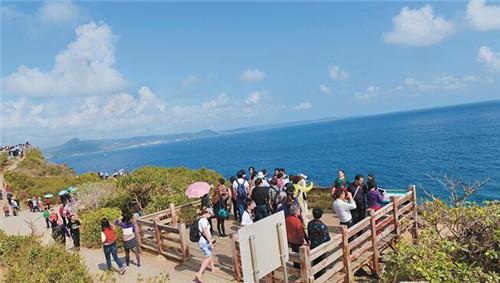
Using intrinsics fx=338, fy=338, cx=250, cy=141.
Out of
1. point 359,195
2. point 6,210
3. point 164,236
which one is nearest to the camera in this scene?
point 359,195

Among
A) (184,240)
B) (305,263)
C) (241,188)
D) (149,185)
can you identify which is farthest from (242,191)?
(149,185)

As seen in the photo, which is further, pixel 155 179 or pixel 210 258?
pixel 155 179

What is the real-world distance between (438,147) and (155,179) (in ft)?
185

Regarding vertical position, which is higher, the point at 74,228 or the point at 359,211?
the point at 359,211

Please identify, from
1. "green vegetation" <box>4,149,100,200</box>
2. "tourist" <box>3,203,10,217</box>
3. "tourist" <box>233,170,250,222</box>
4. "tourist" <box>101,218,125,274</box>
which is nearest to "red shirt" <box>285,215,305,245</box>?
"tourist" <box>233,170,250,222</box>

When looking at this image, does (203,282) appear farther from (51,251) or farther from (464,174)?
(464,174)

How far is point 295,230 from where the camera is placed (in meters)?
7.60

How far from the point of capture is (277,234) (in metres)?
5.16

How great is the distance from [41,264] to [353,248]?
7.88 m

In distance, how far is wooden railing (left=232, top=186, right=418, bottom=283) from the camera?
717cm

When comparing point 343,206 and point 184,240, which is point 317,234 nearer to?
point 343,206

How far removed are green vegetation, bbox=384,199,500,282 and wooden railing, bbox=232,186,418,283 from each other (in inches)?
40.2

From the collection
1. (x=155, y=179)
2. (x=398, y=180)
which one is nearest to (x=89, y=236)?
(x=155, y=179)

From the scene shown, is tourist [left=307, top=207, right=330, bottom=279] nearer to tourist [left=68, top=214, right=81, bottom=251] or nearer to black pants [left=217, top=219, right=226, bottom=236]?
black pants [left=217, top=219, right=226, bottom=236]
